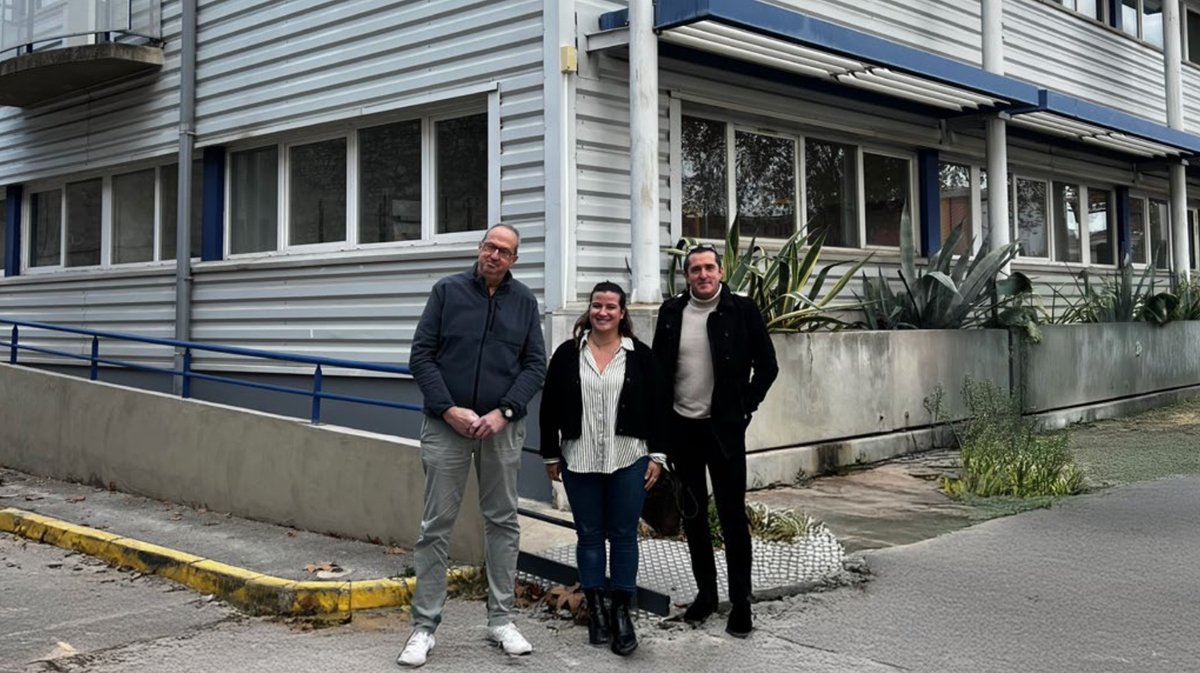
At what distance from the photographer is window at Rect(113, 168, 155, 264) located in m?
12.4

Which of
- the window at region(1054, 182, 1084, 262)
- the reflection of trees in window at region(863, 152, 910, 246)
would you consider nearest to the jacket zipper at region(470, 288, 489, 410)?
the reflection of trees in window at region(863, 152, 910, 246)

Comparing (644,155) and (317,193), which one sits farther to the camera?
(317,193)

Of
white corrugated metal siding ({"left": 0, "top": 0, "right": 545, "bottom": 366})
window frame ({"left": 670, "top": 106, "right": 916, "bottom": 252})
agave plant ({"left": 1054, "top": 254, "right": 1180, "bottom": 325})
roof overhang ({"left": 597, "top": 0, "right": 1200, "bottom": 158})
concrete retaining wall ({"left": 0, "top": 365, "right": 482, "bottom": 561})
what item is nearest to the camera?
concrete retaining wall ({"left": 0, "top": 365, "right": 482, "bottom": 561})

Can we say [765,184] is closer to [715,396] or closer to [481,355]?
[715,396]

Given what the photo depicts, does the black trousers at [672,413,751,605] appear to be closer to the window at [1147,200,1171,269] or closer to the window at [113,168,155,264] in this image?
the window at [113,168,155,264]

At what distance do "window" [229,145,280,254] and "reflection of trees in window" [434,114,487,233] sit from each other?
234cm

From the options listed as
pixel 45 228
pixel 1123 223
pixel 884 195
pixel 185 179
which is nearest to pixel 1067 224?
pixel 1123 223

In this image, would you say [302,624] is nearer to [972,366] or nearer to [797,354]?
[797,354]

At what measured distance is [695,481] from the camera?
16.7ft

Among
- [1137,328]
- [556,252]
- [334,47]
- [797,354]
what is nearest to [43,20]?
[334,47]

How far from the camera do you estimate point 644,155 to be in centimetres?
807

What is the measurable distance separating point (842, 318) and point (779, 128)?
1.90 metres

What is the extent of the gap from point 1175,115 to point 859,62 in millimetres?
8197

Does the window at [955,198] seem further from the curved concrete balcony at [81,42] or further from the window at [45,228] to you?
the window at [45,228]
